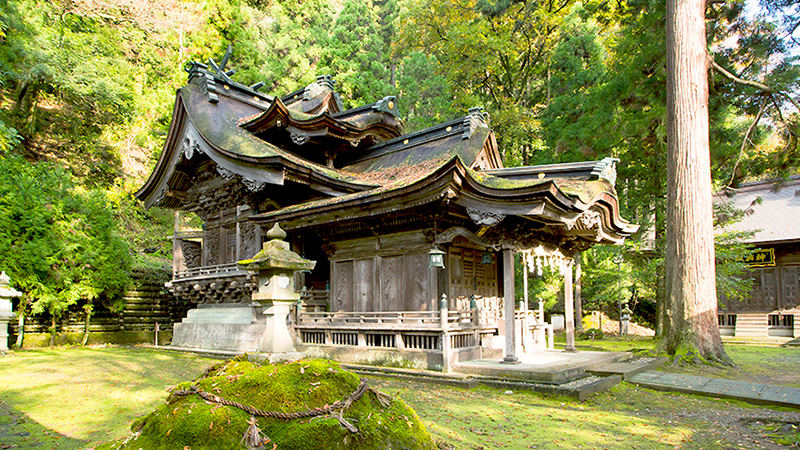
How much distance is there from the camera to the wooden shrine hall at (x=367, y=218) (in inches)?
408

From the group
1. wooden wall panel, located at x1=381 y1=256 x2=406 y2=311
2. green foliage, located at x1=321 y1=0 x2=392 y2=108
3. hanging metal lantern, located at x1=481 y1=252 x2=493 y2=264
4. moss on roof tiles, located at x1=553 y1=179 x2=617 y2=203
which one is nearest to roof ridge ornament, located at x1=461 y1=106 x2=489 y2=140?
moss on roof tiles, located at x1=553 y1=179 x2=617 y2=203

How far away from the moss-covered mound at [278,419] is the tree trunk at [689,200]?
10.6 meters

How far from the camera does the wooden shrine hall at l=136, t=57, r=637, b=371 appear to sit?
1035cm

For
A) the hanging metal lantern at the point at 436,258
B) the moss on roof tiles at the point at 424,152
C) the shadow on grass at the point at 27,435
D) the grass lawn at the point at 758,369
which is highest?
the moss on roof tiles at the point at 424,152

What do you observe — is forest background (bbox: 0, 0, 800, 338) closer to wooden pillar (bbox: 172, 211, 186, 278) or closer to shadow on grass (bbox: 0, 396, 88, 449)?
wooden pillar (bbox: 172, 211, 186, 278)

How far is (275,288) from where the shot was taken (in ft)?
24.4

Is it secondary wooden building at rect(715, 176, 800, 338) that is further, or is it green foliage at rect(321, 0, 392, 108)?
green foliage at rect(321, 0, 392, 108)

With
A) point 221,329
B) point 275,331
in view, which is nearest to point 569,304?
point 275,331

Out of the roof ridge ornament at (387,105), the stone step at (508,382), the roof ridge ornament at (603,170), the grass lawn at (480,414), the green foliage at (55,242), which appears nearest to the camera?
the grass lawn at (480,414)

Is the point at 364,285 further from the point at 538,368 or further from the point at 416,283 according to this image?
the point at 538,368

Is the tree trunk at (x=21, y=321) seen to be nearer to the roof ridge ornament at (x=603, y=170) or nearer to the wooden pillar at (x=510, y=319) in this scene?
the wooden pillar at (x=510, y=319)

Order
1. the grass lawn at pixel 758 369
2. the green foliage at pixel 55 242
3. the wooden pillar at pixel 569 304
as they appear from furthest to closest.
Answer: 1. the green foliage at pixel 55 242
2. the wooden pillar at pixel 569 304
3. the grass lawn at pixel 758 369

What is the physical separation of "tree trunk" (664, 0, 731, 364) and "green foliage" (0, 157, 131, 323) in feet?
55.8

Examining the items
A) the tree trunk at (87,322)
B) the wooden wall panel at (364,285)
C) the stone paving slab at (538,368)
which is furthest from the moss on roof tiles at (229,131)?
the tree trunk at (87,322)
